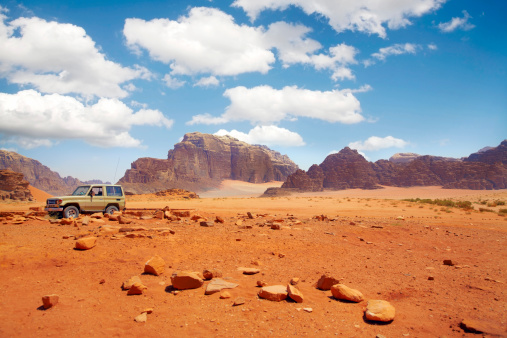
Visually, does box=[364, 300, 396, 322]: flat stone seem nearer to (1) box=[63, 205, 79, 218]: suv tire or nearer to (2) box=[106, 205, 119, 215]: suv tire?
(1) box=[63, 205, 79, 218]: suv tire

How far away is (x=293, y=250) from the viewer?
26.7 ft

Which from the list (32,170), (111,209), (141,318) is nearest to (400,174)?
(111,209)

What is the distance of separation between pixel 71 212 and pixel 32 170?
151221 millimetres

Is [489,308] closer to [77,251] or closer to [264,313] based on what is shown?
[264,313]

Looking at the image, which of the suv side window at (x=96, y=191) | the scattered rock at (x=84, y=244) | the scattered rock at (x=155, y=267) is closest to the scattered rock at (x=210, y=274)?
the scattered rock at (x=155, y=267)

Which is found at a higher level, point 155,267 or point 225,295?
point 155,267

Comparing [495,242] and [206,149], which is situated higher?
[206,149]

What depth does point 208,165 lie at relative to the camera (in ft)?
490

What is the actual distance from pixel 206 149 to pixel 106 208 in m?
140

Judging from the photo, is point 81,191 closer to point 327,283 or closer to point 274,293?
point 274,293

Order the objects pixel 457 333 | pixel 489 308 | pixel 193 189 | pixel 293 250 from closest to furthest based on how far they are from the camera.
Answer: pixel 457 333, pixel 489 308, pixel 293 250, pixel 193 189

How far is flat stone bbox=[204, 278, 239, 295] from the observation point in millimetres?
4988

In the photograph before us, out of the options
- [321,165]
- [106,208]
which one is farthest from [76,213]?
[321,165]

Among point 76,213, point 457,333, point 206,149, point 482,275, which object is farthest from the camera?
point 206,149
